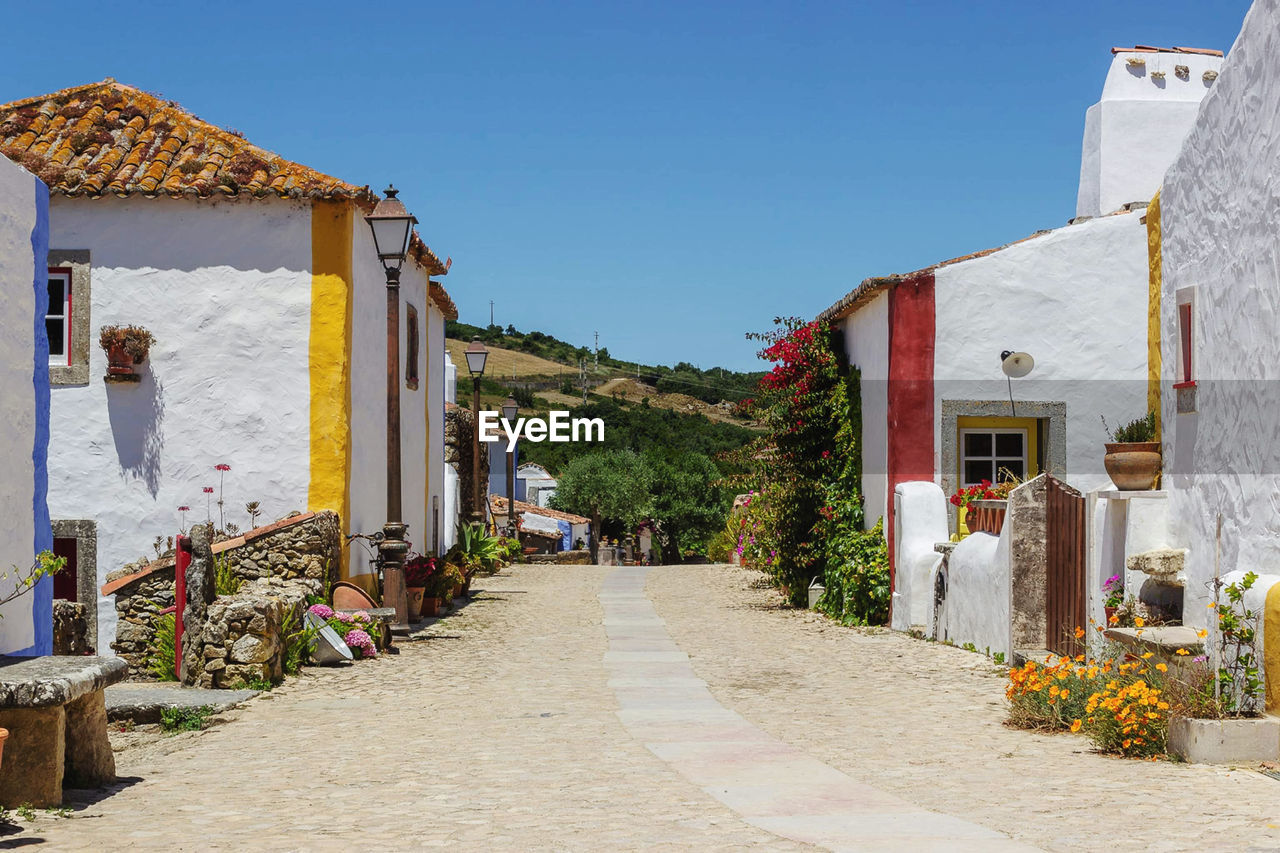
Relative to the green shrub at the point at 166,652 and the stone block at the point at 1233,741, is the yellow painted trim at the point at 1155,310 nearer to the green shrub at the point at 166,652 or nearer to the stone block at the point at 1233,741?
the stone block at the point at 1233,741

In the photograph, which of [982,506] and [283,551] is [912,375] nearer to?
[982,506]

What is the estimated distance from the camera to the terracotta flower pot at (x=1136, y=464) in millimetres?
10289

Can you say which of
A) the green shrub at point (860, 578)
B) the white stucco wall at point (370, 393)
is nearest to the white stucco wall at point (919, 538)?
the green shrub at point (860, 578)

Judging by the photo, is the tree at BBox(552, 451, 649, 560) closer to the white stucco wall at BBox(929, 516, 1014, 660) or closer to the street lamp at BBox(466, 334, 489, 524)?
the street lamp at BBox(466, 334, 489, 524)

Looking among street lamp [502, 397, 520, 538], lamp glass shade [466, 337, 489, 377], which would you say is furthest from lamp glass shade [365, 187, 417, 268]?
street lamp [502, 397, 520, 538]

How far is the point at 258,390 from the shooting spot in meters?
14.4

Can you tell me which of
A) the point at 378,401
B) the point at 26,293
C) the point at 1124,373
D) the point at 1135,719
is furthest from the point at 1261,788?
the point at 378,401

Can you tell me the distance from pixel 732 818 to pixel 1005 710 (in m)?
4.25

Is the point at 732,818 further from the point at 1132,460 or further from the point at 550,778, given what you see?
the point at 1132,460

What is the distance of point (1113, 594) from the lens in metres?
10.2

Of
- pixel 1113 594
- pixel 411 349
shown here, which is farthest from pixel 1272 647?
pixel 411 349

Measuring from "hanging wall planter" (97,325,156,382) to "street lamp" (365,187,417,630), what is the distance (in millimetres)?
2730

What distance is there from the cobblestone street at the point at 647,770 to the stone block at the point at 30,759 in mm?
230

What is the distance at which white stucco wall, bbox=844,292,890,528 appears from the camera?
53.4 ft
